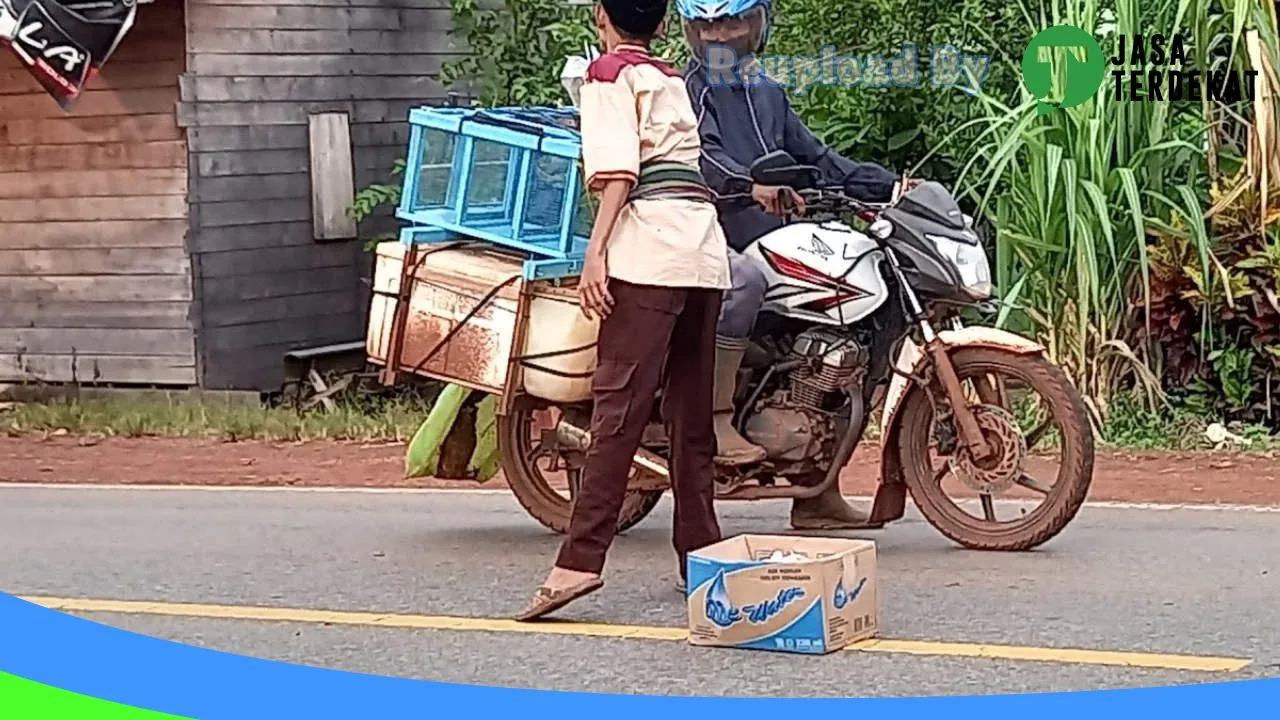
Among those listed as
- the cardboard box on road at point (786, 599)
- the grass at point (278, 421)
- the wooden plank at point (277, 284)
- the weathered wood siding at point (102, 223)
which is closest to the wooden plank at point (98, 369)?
the weathered wood siding at point (102, 223)

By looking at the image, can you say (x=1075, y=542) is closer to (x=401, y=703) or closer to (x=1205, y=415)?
(x=401, y=703)

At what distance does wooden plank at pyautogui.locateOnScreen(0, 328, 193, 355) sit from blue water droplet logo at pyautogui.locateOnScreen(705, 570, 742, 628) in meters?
10.3

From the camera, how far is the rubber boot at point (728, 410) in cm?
686

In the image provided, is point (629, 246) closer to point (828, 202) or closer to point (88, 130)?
point (828, 202)

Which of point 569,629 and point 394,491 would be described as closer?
point 569,629

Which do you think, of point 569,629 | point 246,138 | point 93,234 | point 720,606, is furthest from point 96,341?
point 720,606

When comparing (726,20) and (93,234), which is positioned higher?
(726,20)

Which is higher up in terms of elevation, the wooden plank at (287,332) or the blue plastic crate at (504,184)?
the blue plastic crate at (504,184)

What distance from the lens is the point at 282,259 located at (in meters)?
15.7

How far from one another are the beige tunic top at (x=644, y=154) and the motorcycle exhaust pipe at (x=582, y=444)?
4.50 feet

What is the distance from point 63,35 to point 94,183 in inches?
76.9

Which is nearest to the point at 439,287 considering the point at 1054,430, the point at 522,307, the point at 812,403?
the point at 522,307

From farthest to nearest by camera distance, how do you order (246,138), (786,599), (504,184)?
(246,138)
(504,184)
(786,599)

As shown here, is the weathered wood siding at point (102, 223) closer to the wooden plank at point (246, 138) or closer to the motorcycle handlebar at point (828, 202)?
the wooden plank at point (246, 138)
